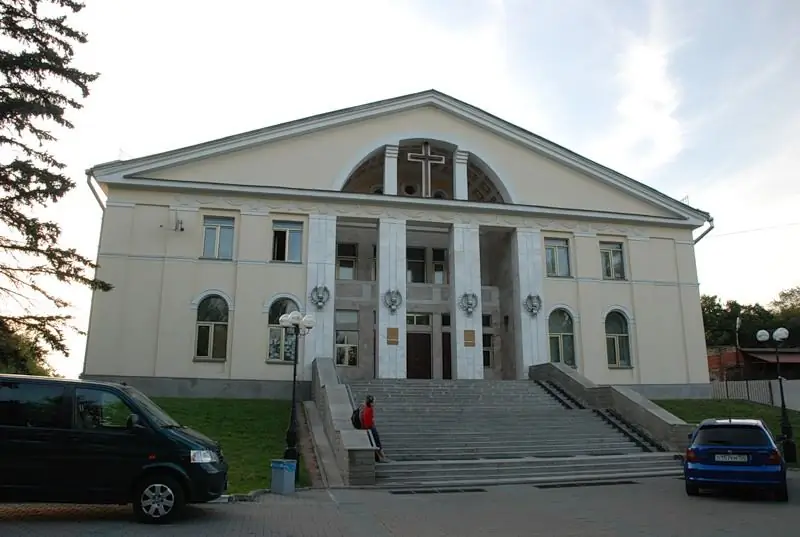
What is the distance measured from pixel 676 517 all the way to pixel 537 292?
58.6 ft

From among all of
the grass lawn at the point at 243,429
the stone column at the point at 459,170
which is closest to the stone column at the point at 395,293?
the stone column at the point at 459,170

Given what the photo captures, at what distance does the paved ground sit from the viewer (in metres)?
8.30

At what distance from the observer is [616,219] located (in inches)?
1129

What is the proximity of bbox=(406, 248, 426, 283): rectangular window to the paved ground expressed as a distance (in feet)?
59.1

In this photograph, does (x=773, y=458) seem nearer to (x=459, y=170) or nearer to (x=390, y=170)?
(x=459, y=170)

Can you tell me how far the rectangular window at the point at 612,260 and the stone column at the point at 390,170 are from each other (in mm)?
10311

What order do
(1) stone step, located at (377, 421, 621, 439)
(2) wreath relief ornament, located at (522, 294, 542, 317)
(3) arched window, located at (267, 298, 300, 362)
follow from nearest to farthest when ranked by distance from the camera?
(1) stone step, located at (377, 421, 621, 439), (3) arched window, located at (267, 298, 300, 362), (2) wreath relief ornament, located at (522, 294, 542, 317)

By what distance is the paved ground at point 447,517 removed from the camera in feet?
27.2

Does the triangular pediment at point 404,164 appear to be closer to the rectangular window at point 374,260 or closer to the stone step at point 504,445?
the rectangular window at point 374,260

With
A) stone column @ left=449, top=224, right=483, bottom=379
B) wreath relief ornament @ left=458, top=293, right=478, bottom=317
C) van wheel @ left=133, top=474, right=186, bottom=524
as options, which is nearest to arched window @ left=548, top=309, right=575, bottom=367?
stone column @ left=449, top=224, right=483, bottom=379

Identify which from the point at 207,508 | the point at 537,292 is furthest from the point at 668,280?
the point at 207,508

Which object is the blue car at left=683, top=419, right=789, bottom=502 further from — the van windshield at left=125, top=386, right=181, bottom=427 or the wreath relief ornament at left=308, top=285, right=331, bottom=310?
the wreath relief ornament at left=308, top=285, right=331, bottom=310

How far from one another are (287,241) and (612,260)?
15144 mm

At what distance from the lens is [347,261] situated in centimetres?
2908
